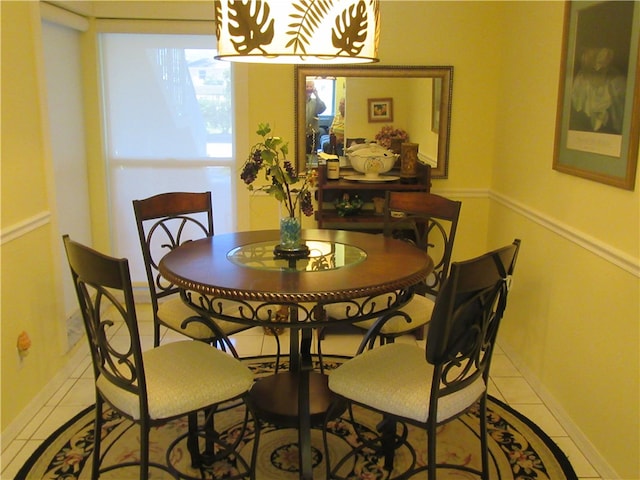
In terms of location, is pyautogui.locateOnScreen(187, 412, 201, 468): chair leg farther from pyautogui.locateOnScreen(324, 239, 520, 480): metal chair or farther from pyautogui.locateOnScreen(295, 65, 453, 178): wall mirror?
pyautogui.locateOnScreen(295, 65, 453, 178): wall mirror

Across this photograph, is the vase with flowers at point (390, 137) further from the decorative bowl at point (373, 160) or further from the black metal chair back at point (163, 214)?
the black metal chair back at point (163, 214)

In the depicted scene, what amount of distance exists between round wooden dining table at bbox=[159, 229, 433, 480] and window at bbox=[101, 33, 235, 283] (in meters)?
1.35

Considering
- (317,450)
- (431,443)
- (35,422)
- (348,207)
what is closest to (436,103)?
(348,207)

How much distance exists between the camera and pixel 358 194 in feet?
12.3

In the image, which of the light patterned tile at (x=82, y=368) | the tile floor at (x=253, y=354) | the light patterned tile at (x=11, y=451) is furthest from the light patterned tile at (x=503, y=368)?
the light patterned tile at (x=11, y=451)

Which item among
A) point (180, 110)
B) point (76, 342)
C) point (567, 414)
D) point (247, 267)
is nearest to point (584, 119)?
point (567, 414)

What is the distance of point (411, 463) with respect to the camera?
2.35 metres

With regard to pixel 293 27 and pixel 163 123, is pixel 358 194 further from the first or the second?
pixel 293 27

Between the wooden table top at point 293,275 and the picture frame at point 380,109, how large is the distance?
1.37 metres

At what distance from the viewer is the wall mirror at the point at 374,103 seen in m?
3.64

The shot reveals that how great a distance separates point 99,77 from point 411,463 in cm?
295

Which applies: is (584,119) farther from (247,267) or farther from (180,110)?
(180,110)

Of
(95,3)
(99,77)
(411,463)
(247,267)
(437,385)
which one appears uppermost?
(95,3)

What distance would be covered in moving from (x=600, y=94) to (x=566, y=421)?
140 cm
